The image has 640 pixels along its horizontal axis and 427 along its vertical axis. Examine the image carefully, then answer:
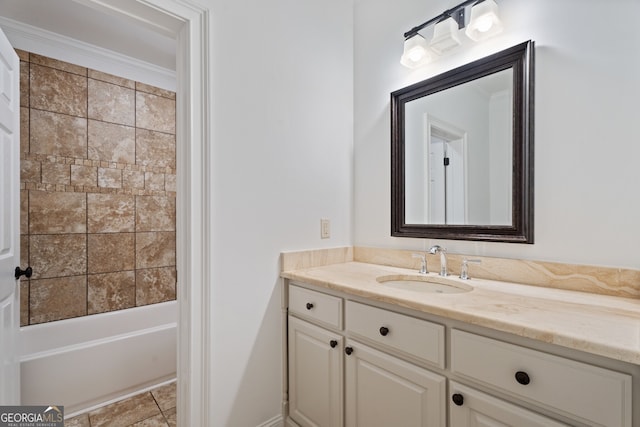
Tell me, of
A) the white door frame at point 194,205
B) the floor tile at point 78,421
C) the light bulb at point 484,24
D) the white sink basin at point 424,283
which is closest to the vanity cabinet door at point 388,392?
the white sink basin at point 424,283

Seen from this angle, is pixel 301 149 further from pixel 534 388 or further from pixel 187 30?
pixel 534 388

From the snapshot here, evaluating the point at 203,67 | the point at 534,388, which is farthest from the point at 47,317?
the point at 534,388

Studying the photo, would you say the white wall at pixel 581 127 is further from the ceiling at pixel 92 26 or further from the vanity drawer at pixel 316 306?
the ceiling at pixel 92 26

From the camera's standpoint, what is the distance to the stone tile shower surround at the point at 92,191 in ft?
6.43

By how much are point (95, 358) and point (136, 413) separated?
464mm

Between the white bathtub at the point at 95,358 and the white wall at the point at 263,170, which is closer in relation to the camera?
the white wall at the point at 263,170

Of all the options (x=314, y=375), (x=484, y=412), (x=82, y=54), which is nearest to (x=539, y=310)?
(x=484, y=412)

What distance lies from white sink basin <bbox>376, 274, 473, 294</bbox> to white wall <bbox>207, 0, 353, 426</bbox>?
479 millimetres

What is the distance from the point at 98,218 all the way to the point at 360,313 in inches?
81.8

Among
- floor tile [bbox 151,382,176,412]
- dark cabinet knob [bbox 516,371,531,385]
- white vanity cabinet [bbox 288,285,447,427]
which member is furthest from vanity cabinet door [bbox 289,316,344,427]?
floor tile [bbox 151,382,176,412]

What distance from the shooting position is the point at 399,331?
108 centimetres

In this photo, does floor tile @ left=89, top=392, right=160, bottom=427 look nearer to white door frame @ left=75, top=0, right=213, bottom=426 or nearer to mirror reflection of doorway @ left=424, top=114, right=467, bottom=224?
white door frame @ left=75, top=0, right=213, bottom=426

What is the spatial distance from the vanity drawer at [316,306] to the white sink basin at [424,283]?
25cm

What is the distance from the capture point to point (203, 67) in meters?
1.31
